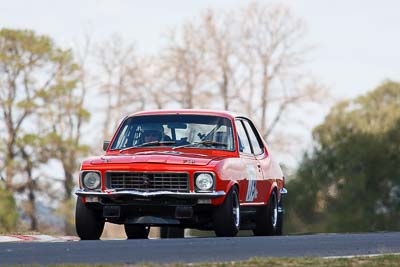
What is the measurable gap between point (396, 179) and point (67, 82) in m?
15.9

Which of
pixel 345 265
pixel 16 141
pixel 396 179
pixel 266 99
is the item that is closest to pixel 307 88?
pixel 266 99

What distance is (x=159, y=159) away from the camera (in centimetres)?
1611

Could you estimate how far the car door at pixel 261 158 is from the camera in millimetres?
18047

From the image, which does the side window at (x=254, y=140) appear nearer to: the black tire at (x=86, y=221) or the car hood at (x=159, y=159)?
the car hood at (x=159, y=159)

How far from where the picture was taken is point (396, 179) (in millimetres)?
55062

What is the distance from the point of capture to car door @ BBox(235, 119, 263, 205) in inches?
672

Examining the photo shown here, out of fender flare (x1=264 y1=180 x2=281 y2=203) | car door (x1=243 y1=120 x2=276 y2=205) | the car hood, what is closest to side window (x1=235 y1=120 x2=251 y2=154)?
car door (x1=243 y1=120 x2=276 y2=205)

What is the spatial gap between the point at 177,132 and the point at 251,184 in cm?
122

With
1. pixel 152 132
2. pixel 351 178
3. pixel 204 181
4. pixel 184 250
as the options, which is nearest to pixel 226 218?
pixel 204 181

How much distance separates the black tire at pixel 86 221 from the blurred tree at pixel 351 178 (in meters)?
35.4

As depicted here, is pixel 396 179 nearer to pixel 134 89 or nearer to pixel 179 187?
pixel 134 89

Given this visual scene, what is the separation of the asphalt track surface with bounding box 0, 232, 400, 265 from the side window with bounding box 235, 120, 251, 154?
2624 mm

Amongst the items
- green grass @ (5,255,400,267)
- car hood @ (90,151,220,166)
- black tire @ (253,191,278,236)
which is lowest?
black tire @ (253,191,278,236)

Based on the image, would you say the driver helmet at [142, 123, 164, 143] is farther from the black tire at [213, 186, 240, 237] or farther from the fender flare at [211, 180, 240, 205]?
the black tire at [213, 186, 240, 237]
